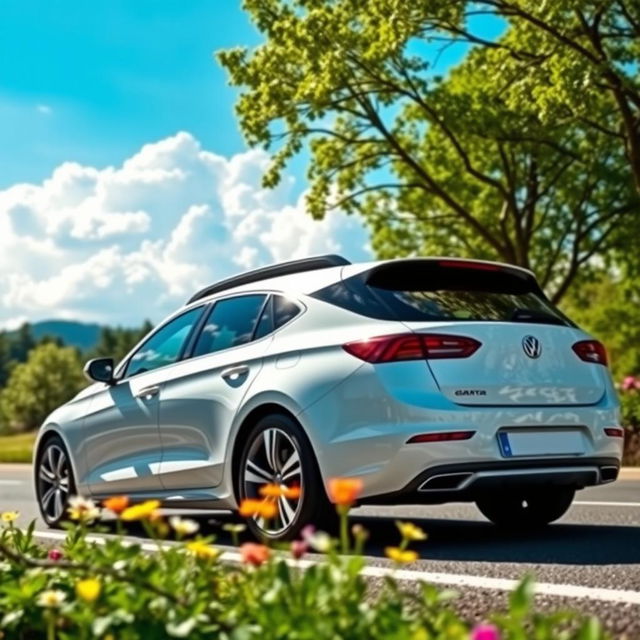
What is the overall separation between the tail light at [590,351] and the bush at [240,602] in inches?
159

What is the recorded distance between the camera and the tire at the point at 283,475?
6.42m

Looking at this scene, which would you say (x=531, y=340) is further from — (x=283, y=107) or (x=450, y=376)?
(x=283, y=107)

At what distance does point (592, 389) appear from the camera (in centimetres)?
698

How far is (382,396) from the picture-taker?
20.7 ft

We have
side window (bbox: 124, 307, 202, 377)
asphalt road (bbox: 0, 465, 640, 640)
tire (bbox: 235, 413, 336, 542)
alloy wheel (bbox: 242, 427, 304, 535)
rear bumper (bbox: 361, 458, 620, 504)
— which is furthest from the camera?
side window (bbox: 124, 307, 202, 377)

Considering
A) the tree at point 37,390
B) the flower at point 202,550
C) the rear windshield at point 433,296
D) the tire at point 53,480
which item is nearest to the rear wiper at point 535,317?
the rear windshield at point 433,296

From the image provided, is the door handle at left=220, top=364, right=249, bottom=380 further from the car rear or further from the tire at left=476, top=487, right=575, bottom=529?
the tire at left=476, top=487, right=575, bottom=529

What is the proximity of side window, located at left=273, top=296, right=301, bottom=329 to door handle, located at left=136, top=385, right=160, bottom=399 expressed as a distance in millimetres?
1200

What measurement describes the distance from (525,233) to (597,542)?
2412 centimetres

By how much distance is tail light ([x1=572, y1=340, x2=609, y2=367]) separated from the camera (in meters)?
7.00

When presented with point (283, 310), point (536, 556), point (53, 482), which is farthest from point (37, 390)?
point (536, 556)

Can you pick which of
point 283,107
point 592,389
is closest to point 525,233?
point 283,107

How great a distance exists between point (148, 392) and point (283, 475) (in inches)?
69.2

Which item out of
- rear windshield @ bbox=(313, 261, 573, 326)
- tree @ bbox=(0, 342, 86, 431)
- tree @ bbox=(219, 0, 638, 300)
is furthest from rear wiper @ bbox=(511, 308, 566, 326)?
tree @ bbox=(0, 342, 86, 431)
